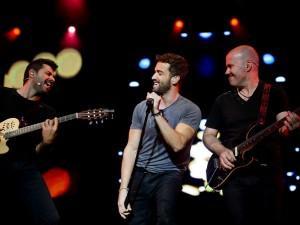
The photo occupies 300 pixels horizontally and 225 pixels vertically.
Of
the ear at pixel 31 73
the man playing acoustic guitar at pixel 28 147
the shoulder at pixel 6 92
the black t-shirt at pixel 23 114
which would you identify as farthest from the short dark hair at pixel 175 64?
the shoulder at pixel 6 92

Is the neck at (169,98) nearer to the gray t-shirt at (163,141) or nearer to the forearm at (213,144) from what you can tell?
the gray t-shirt at (163,141)

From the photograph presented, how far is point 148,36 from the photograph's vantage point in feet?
23.0

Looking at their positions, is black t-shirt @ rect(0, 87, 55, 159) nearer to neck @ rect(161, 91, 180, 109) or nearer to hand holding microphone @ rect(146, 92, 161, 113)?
neck @ rect(161, 91, 180, 109)

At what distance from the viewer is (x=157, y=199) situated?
3977 millimetres

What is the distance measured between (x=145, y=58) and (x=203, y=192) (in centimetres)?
222

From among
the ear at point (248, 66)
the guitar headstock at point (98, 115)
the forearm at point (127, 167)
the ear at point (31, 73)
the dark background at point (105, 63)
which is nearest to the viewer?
the forearm at point (127, 167)

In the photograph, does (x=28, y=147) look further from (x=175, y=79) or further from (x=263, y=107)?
(x=263, y=107)

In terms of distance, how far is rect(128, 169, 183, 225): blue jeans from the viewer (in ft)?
12.7

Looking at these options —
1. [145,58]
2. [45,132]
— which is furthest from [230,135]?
[145,58]

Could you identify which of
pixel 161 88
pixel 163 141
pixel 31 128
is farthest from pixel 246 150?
pixel 31 128

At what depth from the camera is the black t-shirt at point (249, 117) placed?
399cm

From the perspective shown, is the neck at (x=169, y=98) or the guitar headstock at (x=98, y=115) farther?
the guitar headstock at (x=98, y=115)

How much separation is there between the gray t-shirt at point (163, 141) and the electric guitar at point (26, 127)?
754 mm

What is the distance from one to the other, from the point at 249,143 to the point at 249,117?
260mm
